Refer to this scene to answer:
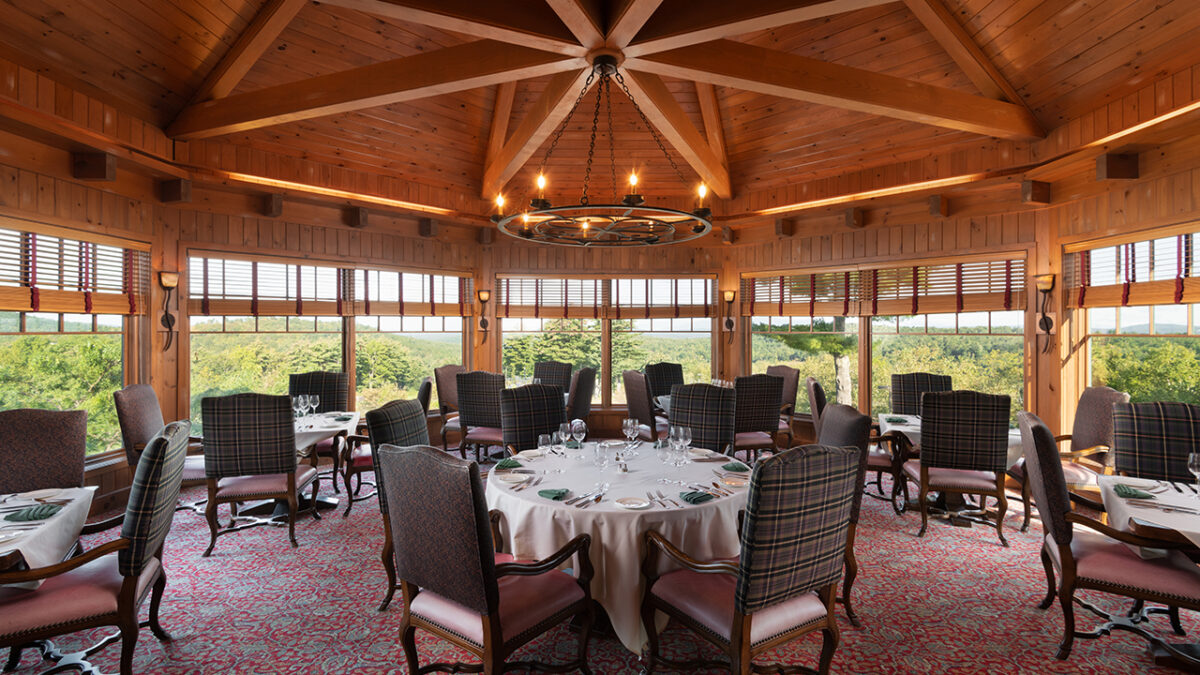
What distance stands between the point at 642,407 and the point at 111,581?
4.90 m

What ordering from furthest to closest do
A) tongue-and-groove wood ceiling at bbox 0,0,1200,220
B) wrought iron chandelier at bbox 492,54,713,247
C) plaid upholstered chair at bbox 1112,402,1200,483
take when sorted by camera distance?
plaid upholstered chair at bbox 1112,402,1200,483
wrought iron chandelier at bbox 492,54,713,247
tongue-and-groove wood ceiling at bbox 0,0,1200,220

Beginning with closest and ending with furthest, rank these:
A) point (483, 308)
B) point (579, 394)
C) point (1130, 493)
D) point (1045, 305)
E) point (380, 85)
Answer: point (1130, 493)
point (380, 85)
point (1045, 305)
point (579, 394)
point (483, 308)

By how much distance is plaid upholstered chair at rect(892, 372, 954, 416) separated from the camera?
19.2 ft

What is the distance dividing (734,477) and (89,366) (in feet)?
18.4

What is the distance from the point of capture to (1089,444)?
15.3 ft

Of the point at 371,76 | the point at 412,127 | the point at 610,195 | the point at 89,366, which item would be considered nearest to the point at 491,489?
the point at 371,76

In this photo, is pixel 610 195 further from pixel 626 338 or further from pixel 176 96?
pixel 176 96

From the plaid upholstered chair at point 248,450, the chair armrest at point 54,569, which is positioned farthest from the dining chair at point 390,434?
the chair armrest at point 54,569

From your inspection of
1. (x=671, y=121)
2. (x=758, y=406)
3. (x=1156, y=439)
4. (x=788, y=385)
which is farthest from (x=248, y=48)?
(x=1156, y=439)

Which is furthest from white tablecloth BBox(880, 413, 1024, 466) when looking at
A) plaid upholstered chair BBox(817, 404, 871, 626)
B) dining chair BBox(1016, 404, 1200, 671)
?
plaid upholstered chair BBox(817, 404, 871, 626)

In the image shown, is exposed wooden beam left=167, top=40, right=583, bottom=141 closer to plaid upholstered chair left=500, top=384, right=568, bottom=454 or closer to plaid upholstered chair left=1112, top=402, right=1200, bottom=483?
plaid upholstered chair left=500, top=384, right=568, bottom=454

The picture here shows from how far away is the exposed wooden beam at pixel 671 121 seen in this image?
422 cm

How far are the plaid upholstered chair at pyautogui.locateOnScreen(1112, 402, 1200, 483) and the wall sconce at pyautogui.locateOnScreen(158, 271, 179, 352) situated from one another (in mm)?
7765

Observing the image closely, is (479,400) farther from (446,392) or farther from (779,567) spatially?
(779,567)
